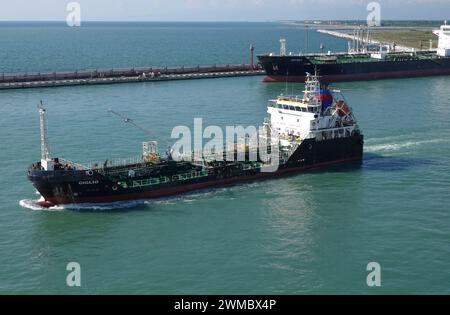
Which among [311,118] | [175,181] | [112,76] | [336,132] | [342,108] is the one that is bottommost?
[175,181]

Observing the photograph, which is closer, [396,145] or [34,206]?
[34,206]

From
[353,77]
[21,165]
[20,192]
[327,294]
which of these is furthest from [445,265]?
[353,77]

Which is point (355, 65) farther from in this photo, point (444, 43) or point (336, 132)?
point (336, 132)

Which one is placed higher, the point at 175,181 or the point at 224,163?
the point at 224,163

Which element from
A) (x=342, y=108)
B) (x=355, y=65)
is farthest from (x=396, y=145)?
(x=355, y=65)

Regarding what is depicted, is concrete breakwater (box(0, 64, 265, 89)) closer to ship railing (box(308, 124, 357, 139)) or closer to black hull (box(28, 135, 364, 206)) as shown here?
ship railing (box(308, 124, 357, 139))

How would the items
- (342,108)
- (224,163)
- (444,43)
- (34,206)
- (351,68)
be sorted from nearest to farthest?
(34,206) → (224,163) → (342,108) → (351,68) → (444,43)

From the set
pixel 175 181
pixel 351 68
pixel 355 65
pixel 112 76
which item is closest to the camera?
pixel 175 181
